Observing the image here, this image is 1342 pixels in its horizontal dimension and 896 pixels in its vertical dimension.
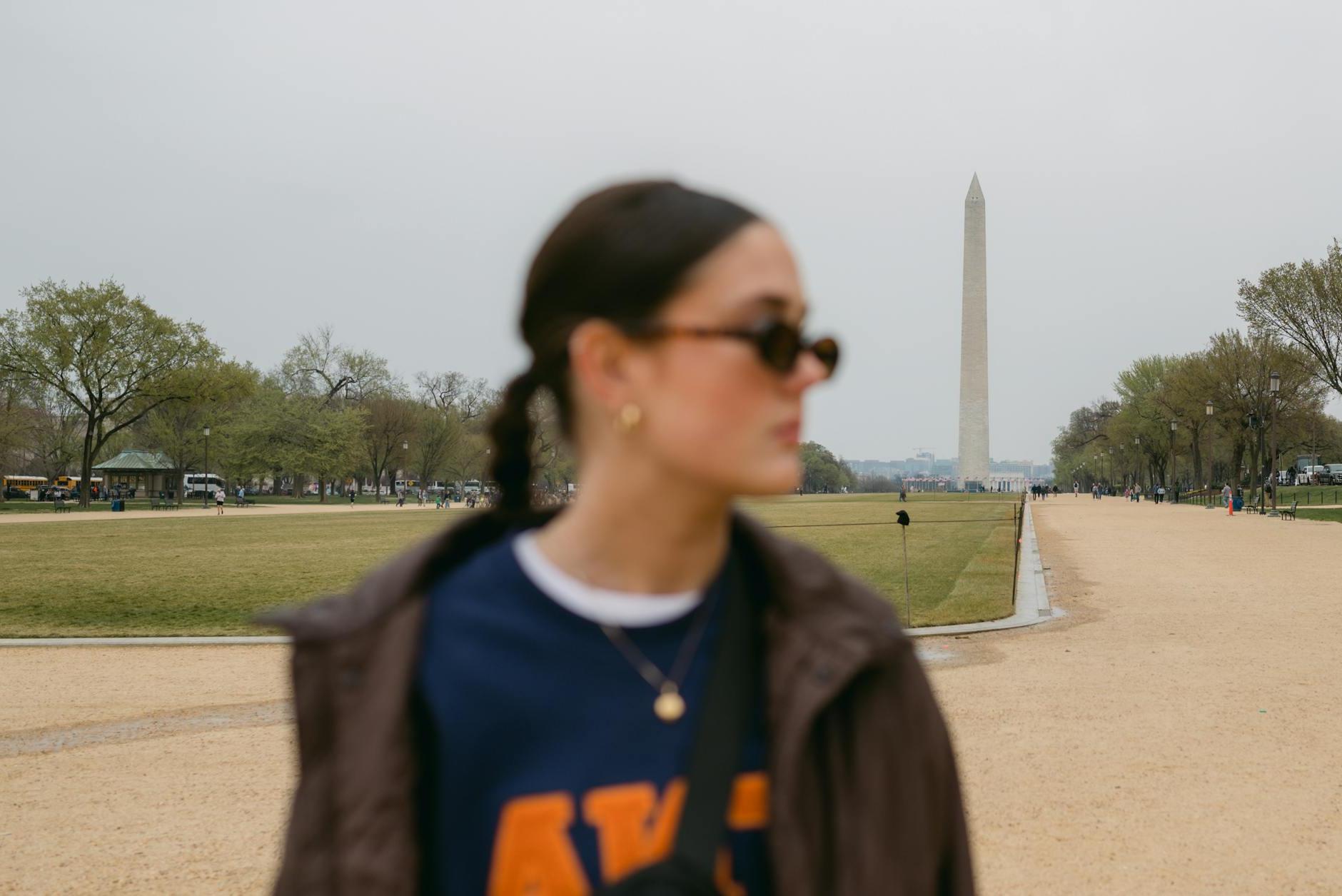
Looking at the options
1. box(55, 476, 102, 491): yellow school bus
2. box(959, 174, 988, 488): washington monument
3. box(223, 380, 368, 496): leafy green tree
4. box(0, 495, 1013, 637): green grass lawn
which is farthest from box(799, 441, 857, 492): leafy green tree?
box(0, 495, 1013, 637): green grass lawn

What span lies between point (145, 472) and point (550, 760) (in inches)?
3659

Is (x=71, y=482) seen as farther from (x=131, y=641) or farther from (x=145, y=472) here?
(x=131, y=641)

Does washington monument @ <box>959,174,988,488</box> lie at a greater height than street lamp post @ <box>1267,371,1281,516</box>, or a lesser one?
greater

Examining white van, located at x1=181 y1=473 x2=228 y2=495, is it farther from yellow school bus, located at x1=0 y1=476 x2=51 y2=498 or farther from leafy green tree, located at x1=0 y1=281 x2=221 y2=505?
leafy green tree, located at x1=0 y1=281 x2=221 y2=505

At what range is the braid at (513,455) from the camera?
71.1 inches

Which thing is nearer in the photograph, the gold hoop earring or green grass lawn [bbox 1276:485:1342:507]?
the gold hoop earring

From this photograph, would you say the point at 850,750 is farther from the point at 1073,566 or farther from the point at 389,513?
the point at 389,513

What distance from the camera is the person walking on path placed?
4.96ft

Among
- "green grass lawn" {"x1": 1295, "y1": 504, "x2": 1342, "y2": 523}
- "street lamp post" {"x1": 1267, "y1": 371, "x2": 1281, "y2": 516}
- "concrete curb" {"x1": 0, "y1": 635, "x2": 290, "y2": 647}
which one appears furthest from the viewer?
"street lamp post" {"x1": 1267, "y1": 371, "x2": 1281, "y2": 516}

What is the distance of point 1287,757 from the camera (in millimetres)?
7891

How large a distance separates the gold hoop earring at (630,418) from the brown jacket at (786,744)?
34 centimetres

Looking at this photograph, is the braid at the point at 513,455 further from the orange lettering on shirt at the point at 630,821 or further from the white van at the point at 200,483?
the white van at the point at 200,483

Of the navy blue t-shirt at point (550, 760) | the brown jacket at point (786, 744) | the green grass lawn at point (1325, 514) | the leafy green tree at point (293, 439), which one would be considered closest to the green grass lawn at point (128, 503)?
the leafy green tree at point (293, 439)

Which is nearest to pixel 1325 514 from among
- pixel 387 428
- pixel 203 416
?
pixel 387 428
